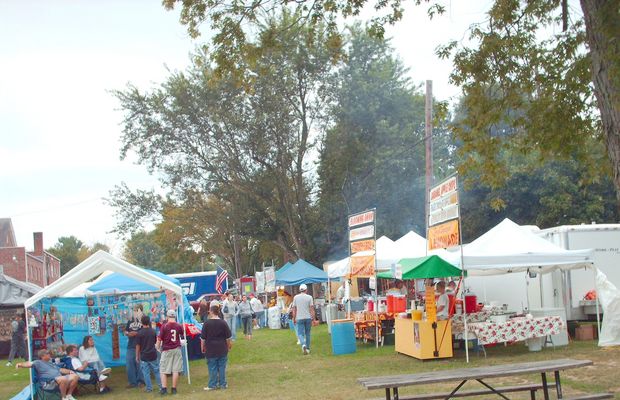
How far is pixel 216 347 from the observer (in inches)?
492

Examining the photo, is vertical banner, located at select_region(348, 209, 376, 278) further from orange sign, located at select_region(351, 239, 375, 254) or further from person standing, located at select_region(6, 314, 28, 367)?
person standing, located at select_region(6, 314, 28, 367)

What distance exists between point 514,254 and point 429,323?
2.32 meters

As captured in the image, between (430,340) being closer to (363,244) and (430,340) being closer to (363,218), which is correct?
(363,244)

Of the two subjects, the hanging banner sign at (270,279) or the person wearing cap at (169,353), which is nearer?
the person wearing cap at (169,353)

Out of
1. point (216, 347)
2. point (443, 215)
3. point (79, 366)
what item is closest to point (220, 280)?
point (79, 366)

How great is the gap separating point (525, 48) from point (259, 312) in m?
18.5

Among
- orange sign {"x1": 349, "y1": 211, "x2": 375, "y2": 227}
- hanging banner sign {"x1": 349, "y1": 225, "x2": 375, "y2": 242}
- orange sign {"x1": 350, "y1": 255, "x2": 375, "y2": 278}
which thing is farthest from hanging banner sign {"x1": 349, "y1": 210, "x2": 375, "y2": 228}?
orange sign {"x1": 350, "y1": 255, "x2": 375, "y2": 278}

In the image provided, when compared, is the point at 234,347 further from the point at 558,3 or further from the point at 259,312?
the point at 558,3

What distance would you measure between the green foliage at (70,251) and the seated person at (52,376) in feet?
278

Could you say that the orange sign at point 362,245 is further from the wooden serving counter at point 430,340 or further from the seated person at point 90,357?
the seated person at point 90,357

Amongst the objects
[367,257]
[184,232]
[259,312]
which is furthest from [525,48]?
[184,232]

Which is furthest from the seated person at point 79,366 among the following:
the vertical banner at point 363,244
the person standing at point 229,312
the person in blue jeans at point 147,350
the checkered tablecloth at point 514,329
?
the person standing at point 229,312

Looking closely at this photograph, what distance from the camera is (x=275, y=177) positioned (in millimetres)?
33812

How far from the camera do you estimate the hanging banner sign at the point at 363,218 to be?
17328 mm
